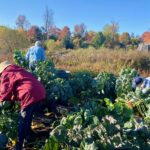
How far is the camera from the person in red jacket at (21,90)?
549 centimetres

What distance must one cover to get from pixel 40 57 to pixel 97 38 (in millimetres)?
47230

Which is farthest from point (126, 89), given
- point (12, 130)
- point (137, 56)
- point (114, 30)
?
point (114, 30)

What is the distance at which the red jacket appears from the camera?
5.48 m

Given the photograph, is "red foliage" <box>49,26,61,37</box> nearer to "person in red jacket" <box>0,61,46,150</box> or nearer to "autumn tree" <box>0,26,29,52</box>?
"autumn tree" <box>0,26,29,52</box>

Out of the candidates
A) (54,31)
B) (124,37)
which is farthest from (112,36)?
(54,31)

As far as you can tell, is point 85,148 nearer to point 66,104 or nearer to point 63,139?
point 63,139

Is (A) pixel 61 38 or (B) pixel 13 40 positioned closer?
(B) pixel 13 40

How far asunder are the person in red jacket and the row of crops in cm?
34

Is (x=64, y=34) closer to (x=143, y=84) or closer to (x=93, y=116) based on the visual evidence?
(x=143, y=84)

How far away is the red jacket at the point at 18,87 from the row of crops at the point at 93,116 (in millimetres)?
435

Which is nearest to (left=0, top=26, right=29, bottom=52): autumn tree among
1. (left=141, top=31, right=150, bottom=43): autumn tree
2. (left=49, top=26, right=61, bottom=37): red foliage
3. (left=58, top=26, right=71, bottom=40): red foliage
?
(left=58, top=26, right=71, bottom=40): red foliage

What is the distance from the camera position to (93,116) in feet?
17.5

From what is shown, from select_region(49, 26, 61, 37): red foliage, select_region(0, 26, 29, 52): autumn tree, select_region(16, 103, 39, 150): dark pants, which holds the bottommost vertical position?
select_region(16, 103, 39, 150): dark pants

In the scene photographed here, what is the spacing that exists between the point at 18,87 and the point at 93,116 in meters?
1.18
